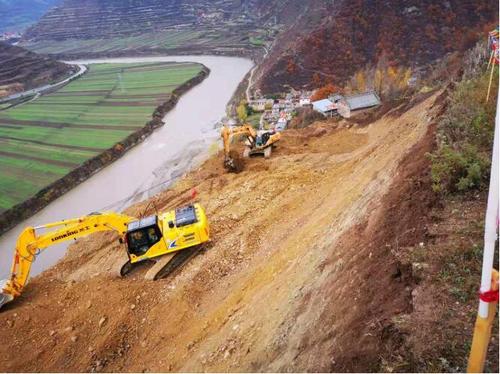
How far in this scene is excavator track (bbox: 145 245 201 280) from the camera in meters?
14.1

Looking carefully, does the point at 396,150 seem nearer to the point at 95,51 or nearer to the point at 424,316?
the point at 424,316

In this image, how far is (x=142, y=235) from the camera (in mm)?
14203

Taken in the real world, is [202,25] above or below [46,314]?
above

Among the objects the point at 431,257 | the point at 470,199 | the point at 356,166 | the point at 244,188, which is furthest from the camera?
the point at 244,188

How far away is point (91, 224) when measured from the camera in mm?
14344

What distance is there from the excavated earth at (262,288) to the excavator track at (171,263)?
0.31 meters

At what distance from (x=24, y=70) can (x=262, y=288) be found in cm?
8602

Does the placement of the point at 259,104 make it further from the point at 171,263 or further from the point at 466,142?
the point at 466,142

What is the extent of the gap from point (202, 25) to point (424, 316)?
4635 inches

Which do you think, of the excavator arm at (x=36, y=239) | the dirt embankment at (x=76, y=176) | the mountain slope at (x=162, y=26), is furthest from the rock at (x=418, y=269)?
the mountain slope at (x=162, y=26)

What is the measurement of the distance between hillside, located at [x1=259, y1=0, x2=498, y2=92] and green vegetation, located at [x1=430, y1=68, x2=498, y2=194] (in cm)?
4291

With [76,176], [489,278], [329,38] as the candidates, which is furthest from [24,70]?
[489,278]

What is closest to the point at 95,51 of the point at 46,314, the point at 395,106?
the point at 395,106

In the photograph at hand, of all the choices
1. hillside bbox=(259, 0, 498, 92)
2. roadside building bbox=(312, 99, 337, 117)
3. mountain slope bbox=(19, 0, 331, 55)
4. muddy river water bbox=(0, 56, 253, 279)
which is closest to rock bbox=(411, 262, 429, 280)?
muddy river water bbox=(0, 56, 253, 279)
